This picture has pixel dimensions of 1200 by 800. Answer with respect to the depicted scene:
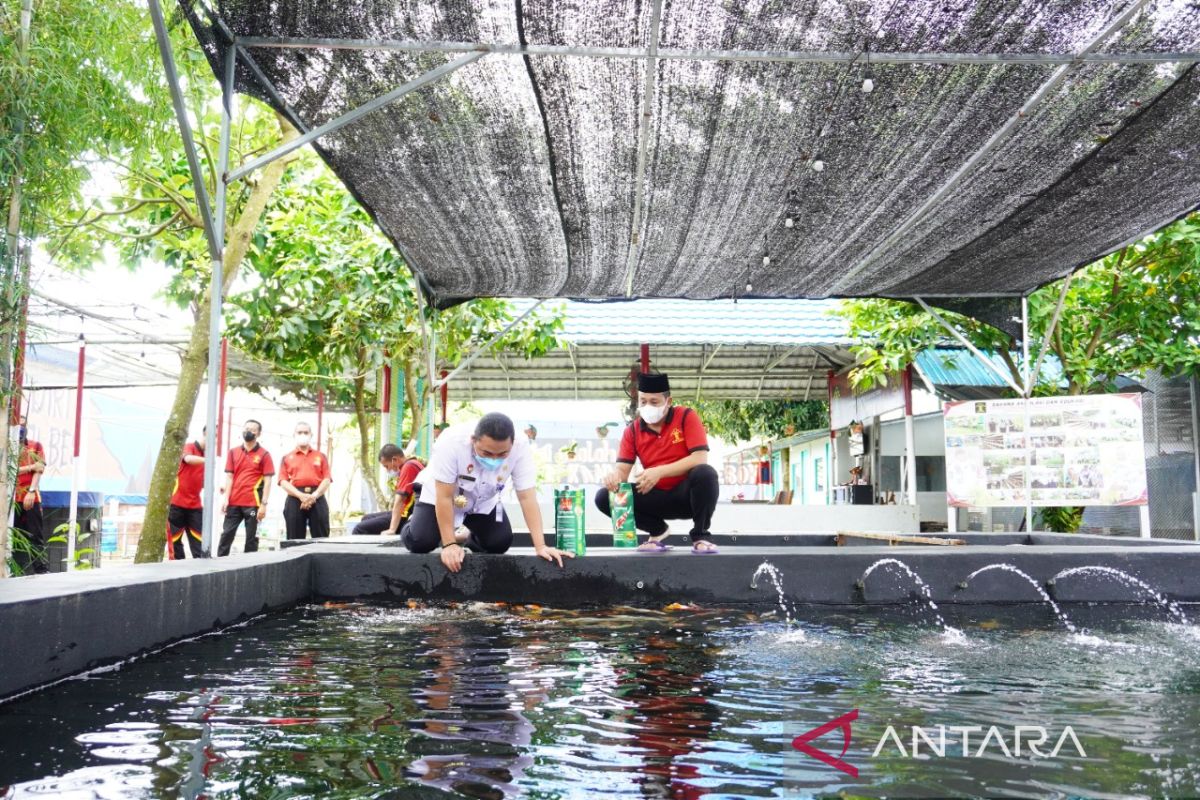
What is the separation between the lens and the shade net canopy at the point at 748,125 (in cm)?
446

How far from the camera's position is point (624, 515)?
6.32 meters

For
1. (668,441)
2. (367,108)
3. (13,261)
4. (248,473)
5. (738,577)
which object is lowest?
(738,577)

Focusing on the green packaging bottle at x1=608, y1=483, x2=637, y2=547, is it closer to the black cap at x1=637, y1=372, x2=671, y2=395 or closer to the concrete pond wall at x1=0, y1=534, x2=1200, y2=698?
the concrete pond wall at x1=0, y1=534, x2=1200, y2=698

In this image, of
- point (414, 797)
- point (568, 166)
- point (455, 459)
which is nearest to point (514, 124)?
point (568, 166)

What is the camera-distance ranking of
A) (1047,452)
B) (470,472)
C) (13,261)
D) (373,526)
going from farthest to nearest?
(373,526) < (1047,452) < (470,472) < (13,261)

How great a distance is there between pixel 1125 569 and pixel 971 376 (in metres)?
8.88

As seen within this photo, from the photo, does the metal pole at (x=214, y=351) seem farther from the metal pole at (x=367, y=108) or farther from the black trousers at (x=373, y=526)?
the black trousers at (x=373, y=526)

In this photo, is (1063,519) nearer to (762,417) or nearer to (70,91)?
(70,91)

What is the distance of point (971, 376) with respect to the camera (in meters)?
14.1

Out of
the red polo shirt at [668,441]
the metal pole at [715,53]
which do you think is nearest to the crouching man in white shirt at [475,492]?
the red polo shirt at [668,441]

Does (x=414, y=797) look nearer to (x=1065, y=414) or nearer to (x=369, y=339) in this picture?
(x=1065, y=414)

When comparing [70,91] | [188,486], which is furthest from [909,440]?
[70,91]

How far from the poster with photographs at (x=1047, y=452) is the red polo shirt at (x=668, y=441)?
13.1ft

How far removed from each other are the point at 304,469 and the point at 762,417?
1671 cm
